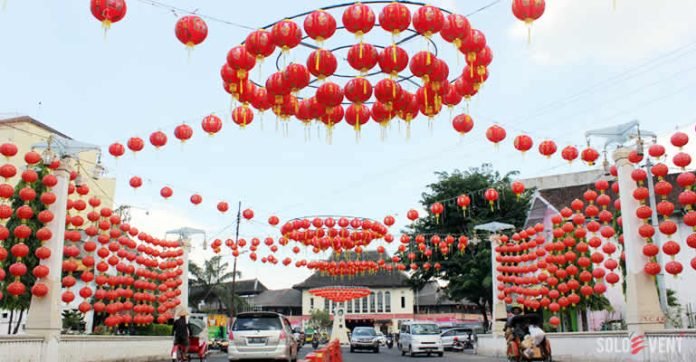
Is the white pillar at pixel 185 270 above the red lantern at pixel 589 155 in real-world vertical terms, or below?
below

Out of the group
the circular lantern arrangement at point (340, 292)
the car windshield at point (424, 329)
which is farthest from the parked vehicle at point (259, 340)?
the circular lantern arrangement at point (340, 292)

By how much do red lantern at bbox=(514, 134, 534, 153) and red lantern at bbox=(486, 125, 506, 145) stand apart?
3.91 feet

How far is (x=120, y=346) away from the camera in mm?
20734

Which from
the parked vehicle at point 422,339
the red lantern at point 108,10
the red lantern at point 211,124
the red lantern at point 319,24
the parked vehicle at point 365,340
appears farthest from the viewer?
the parked vehicle at point 365,340

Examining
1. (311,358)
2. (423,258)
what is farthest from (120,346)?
(423,258)

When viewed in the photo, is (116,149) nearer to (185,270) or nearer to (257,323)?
(257,323)

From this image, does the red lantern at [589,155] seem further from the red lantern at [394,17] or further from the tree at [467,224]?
the tree at [467,224]

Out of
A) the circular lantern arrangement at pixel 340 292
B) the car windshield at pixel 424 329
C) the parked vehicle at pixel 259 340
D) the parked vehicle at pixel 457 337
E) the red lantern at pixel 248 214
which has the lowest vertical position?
the parked vehicle at pixel 457 337

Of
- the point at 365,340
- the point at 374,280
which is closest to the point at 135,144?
the point at 365,340

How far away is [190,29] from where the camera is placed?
354 inches

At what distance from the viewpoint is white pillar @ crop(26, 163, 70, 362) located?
14961mm

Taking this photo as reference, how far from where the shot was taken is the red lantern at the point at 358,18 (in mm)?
8555

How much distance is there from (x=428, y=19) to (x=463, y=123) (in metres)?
3.51

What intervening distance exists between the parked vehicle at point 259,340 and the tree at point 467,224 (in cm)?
2054
